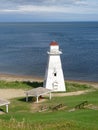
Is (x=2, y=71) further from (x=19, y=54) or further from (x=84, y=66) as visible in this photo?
(x=19, y=54)

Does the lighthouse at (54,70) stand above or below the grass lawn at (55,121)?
above

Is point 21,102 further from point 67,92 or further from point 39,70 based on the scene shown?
point 39,70

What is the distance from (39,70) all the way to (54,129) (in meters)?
43.3

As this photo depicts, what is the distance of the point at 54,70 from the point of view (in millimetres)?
35188

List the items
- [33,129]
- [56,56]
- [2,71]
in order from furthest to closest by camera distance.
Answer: [2,71] → [56,56] → [33,129]

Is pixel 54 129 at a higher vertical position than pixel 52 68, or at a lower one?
lower

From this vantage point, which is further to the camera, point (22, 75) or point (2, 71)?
point (2, 71)

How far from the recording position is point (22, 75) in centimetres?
5466

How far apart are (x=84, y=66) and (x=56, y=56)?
2802cm

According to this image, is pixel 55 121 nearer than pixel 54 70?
Yes

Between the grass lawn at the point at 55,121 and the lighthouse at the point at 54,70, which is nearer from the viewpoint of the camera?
the grass lawn at the point at 55,121

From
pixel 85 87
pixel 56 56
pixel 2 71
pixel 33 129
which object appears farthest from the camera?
pixel 2 71

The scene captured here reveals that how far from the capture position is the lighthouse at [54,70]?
115ft

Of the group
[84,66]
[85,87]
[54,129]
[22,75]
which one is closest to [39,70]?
[22,75]
